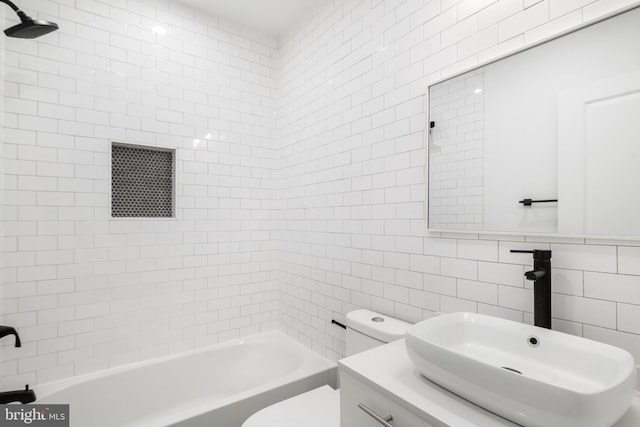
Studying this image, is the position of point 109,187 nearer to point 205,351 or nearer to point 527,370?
point 205,351

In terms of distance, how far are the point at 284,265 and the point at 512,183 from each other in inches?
78.0

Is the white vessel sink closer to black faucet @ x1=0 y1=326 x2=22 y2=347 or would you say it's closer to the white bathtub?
the white bathtub

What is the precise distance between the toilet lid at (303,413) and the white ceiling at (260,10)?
106 inches

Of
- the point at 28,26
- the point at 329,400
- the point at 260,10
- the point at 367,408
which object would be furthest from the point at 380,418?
the point at 260,10

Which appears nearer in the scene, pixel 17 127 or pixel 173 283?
pixel 17 127

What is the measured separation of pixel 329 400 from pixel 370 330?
1.45 feet

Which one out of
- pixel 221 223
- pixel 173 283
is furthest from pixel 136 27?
pixel 173 283

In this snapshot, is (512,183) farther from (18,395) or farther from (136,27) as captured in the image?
(18,395)

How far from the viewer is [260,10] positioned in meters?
2.54

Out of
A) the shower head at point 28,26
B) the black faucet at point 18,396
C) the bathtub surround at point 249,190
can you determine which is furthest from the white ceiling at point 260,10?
the black faucet at point 18,396

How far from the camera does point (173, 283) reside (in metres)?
2.45

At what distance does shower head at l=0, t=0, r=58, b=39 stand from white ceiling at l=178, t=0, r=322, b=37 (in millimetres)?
1109

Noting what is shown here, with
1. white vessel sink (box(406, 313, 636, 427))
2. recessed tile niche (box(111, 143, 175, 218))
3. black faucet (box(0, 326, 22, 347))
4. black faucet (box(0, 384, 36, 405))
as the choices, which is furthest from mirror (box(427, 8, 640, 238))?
black faucet (box(0, 384, 36, 405))

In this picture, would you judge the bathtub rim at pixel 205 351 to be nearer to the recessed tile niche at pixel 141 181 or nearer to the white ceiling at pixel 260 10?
the recessed tile niche at pixel 141 181
